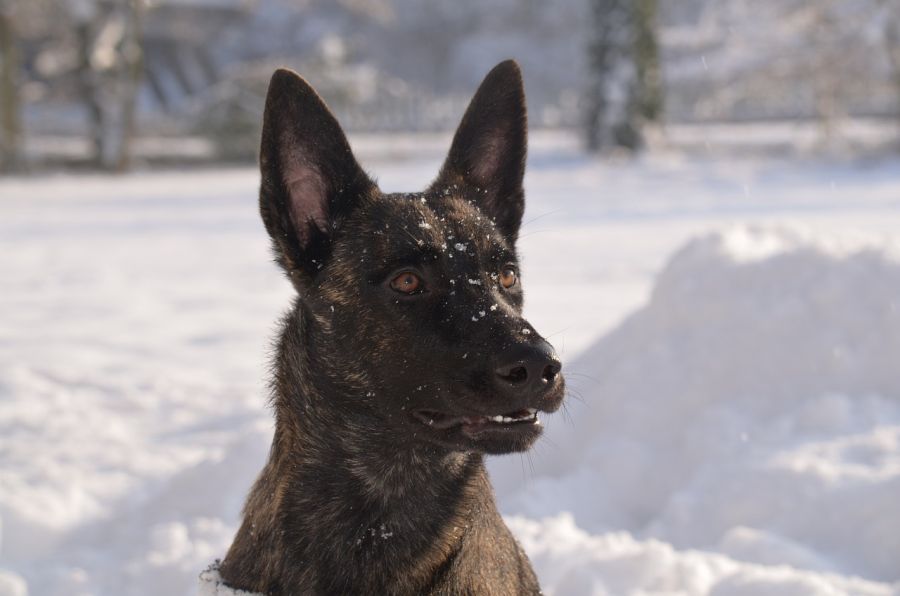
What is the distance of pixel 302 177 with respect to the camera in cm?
312

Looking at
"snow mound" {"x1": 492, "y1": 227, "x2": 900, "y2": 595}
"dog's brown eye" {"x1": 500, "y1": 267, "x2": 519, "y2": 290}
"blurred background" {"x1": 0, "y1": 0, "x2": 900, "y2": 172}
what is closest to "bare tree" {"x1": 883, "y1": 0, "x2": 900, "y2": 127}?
"blurred background" {"x1": 0, "y1": 0, "x2": 900, "y2": 172}

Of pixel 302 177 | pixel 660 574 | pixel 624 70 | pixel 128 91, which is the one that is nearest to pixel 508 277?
pixel 302 177

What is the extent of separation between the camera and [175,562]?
4.36 m

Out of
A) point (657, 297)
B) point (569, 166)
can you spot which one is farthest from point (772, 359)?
point (569, 166)

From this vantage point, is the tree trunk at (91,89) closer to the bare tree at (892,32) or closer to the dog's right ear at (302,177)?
the bare tree at (892,32)

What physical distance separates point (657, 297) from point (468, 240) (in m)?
3.56

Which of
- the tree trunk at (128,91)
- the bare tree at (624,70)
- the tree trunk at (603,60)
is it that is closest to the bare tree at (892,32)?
the bare tree at (624,70)

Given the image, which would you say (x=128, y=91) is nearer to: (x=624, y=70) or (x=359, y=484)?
(x=624, y=70)

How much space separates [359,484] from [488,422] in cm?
53

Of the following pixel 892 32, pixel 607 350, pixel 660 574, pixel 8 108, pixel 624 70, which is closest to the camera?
pixel 660 574

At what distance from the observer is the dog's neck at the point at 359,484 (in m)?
2.87

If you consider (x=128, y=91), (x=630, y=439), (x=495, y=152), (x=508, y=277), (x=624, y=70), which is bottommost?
(x=508, y=277)

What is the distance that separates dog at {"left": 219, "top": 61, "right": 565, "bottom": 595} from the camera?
2.76 meters

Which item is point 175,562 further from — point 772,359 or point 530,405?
point 772,359
